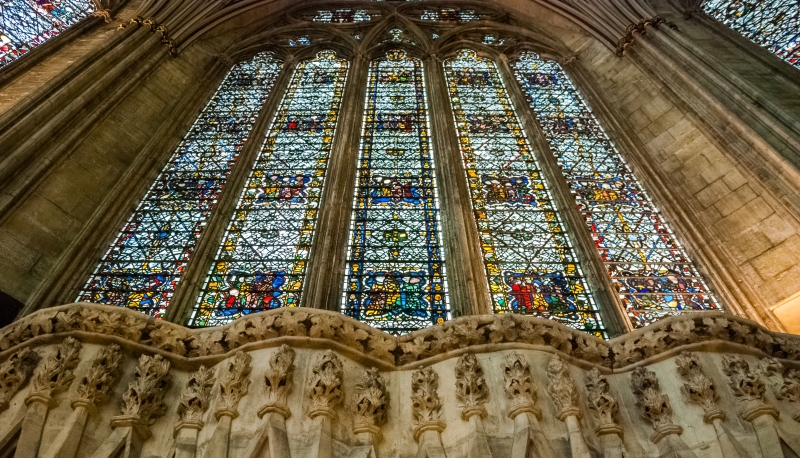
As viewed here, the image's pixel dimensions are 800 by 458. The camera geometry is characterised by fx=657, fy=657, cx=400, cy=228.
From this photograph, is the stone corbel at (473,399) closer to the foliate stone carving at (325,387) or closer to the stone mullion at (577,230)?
the foliate stone carving at (325,387)

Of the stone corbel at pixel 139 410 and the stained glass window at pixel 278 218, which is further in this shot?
the stained glass window at pixel 278 218

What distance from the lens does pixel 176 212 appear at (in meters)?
8.67

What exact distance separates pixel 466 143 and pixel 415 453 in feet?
21.8

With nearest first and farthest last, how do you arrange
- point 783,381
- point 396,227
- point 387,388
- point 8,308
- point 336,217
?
1. point 783,381
2. point 387,388
3. point 8,308
4. point 336,217
5. point 396,227

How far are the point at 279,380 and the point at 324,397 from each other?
311mm

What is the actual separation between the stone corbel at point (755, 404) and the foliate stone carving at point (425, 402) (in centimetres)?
191

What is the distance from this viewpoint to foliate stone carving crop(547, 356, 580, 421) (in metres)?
4.14

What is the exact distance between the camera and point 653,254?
25.8ft

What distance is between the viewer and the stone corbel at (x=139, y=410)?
3.92 m

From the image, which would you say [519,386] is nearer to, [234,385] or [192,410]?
[234,385]

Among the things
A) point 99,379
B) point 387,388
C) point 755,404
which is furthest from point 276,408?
point 755,404

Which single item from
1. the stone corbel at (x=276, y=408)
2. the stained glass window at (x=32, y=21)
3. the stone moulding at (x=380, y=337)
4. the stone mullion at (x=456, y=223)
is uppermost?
the stained glass window at (x=32, y=21)

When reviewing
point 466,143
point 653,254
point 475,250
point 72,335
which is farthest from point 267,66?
point 72,335

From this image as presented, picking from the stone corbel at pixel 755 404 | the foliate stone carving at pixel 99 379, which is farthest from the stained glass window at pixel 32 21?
the stone corbel at pixel 755 404
